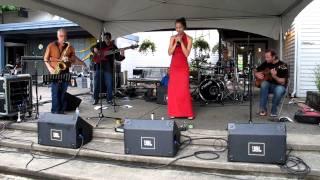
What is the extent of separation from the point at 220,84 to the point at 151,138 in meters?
4.37

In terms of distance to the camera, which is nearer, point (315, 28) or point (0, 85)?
point (0, 85)

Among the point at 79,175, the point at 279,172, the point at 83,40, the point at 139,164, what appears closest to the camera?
the point at 279,172

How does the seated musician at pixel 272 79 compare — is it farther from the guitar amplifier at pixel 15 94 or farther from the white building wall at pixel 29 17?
the white building wall at pixel 29 17

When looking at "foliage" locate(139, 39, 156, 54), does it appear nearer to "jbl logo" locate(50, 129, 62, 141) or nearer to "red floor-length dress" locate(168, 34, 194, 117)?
"red floor-length dress" locate(168, 34, 194, 117)

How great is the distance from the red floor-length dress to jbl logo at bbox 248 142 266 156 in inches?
78.5

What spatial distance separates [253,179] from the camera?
147 inches

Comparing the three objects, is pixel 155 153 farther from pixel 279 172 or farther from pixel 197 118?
pixel 197 118

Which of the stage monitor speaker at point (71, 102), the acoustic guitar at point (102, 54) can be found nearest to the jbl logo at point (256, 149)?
the stage monitor speaker at point (71, 102)

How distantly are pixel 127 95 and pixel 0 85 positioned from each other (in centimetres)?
409

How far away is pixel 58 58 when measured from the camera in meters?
6.03

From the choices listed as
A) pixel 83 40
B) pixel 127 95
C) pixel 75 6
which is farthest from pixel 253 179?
pixel 83 40

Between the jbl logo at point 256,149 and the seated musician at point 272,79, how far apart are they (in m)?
2.20

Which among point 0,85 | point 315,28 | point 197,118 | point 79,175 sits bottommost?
point 79,175

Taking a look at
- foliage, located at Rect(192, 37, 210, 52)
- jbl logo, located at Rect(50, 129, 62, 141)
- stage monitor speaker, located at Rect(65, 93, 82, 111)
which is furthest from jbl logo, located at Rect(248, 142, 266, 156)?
foliage, located at Rect(192, 37, 210, 52)
